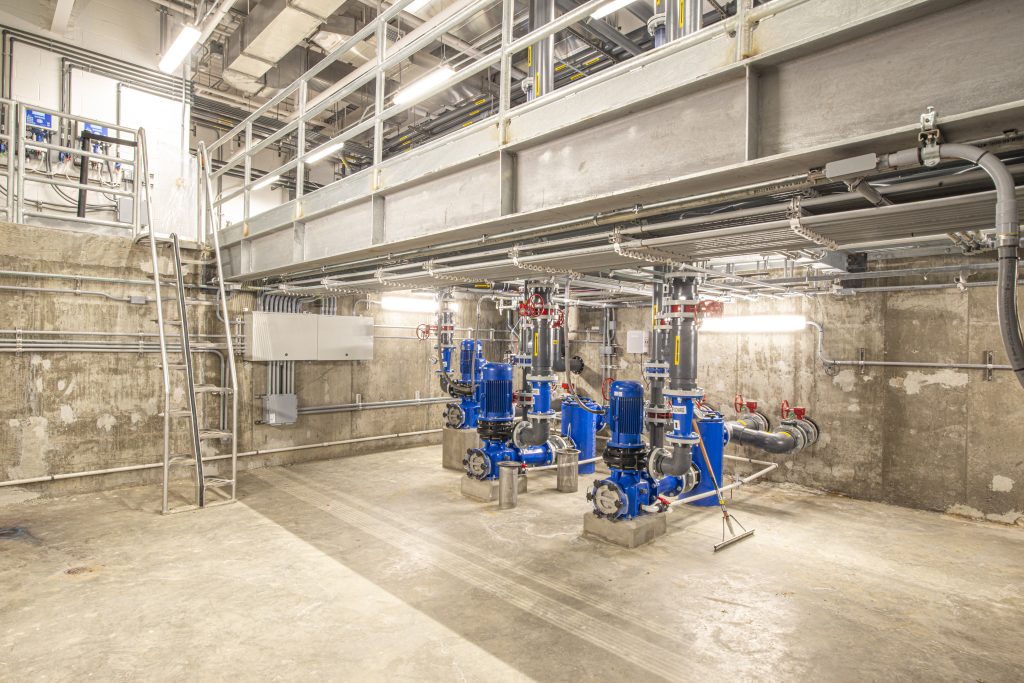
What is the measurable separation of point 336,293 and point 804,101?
20.4ft

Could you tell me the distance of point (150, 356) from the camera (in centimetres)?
643

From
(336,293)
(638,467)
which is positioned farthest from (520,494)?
(336,293)

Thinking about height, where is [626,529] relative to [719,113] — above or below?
below

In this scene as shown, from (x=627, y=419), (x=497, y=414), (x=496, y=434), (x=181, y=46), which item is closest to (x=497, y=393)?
(x=497, y=414)

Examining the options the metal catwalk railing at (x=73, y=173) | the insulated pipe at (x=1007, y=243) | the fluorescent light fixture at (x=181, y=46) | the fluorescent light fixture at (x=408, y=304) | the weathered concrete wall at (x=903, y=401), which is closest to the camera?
the insulated pipe at (x=1007, y=243)

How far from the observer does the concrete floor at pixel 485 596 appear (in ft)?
9.61

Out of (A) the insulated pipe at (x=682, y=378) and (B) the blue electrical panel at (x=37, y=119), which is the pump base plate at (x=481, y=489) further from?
(B) the blue electrical panel at (x=37, y=119)

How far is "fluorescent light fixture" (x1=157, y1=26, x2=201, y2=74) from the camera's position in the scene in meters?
5.94

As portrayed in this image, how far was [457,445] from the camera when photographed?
757 centimetres

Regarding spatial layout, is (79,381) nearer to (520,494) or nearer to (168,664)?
(168,664)

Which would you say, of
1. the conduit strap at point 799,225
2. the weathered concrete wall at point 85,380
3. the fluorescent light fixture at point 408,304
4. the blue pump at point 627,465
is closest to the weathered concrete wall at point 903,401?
the blue pump at point 627,465

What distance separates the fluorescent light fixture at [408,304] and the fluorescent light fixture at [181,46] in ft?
13.7

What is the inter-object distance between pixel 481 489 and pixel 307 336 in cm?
353

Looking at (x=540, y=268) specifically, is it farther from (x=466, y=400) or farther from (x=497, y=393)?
(x=466, y=400)
